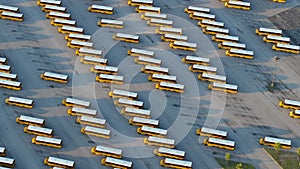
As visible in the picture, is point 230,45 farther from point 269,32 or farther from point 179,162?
point 179,162

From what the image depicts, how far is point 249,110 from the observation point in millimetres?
121438

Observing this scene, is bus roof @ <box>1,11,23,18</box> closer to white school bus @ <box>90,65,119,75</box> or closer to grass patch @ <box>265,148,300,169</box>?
white school bus @ <box>90,65,119,75</box>

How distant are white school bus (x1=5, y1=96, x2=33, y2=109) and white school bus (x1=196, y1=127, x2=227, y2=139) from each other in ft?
122

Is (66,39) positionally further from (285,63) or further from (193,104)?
(285,63)

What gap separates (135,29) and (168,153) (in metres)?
40.5

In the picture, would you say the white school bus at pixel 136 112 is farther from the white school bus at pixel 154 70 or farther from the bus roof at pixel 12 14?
the bus roof at pixel 12 14

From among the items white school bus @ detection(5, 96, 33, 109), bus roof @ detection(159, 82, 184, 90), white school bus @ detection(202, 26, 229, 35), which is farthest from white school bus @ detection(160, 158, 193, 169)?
white school bus @ detection(202, 26, 229, 35)

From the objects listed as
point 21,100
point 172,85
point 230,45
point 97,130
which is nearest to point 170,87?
point 172,85

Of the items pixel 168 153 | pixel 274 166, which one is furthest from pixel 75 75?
pixel 274 166

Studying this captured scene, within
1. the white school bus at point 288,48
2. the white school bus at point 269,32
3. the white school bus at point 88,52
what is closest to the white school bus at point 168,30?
the white school bus at point 88,52

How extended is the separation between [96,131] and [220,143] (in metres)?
26.1

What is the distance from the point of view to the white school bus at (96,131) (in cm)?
11400

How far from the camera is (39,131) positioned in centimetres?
11362

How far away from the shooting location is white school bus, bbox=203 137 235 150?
371ft
